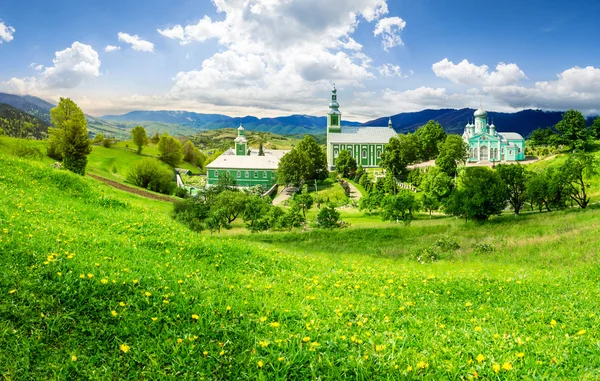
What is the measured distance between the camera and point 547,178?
131 ft

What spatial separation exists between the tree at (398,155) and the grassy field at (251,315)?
219ft

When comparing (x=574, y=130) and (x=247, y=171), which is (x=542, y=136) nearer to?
(x=574, y=130)

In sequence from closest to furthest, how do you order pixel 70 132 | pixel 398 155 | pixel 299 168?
pixel 70 132 → pixel 398 155 → pixel 299 168

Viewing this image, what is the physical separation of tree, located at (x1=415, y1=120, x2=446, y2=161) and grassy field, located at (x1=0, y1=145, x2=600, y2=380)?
258ft

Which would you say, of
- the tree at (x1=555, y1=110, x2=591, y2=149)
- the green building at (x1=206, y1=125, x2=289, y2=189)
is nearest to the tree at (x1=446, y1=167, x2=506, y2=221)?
the tree at (x1=555, y1=110, x2=591, y2=149)

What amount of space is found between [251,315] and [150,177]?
6472 centimetres

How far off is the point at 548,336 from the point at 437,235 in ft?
93.5

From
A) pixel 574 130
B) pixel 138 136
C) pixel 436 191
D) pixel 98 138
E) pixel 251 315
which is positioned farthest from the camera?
pixel 138 136

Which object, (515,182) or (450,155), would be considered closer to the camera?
(515,182)

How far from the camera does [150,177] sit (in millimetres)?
66125

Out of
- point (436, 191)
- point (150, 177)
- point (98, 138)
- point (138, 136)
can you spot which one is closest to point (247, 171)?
point (150, 177)

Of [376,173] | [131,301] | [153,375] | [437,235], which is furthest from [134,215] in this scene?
[376,173]

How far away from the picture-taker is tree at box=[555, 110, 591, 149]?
250 feet

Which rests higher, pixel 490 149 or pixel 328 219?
pixel 490 149
